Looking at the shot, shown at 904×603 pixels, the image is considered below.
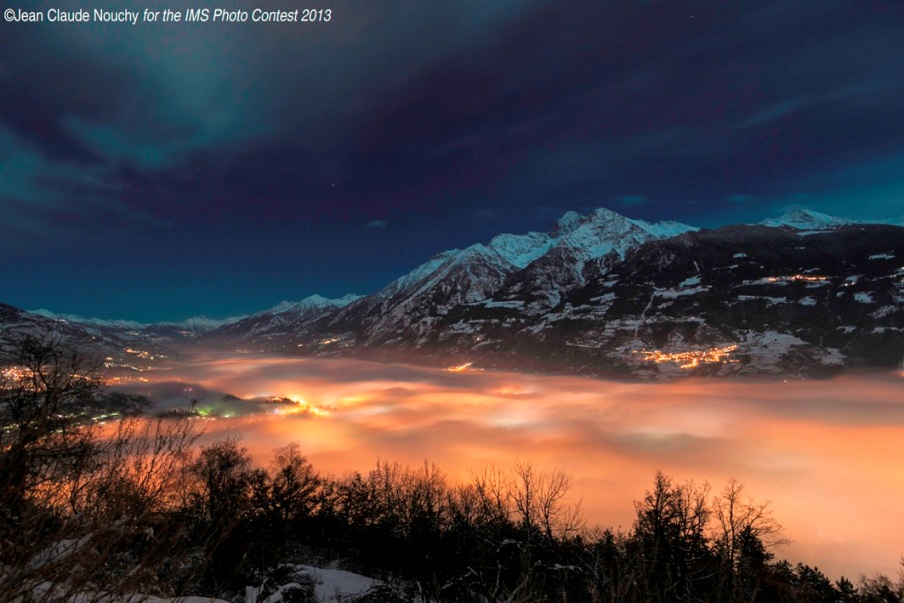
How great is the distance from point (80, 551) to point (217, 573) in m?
32.8

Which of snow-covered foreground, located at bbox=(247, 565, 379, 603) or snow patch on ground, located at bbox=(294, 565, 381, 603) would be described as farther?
snow patch on ground, located at bbox=(294, 565, 381, 603)

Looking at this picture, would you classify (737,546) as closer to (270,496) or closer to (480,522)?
(480,522)

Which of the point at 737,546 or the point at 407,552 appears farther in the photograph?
the point at 737,546

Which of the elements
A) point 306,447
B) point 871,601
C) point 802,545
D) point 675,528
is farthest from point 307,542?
point 802,545

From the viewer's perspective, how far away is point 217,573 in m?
30.5

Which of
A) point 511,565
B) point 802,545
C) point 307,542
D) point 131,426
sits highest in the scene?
point 131,426

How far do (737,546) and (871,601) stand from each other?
38.4 ft

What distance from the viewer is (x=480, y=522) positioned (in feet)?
184

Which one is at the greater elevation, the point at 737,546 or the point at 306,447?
the point at 737,546

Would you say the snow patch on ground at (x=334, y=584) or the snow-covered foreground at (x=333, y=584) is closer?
the snow-covered foreground at (x=333, y=584)

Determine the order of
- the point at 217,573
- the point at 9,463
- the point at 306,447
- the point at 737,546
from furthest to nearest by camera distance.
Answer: the point at 306,447
the point at 737,546
the point at 217,573
the point at 9,463

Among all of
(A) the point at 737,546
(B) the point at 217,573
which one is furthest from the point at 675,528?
(B) the point at 217,573

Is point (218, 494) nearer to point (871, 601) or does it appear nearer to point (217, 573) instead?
point (217, 573)

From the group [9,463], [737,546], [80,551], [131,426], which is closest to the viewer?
[80,551]
